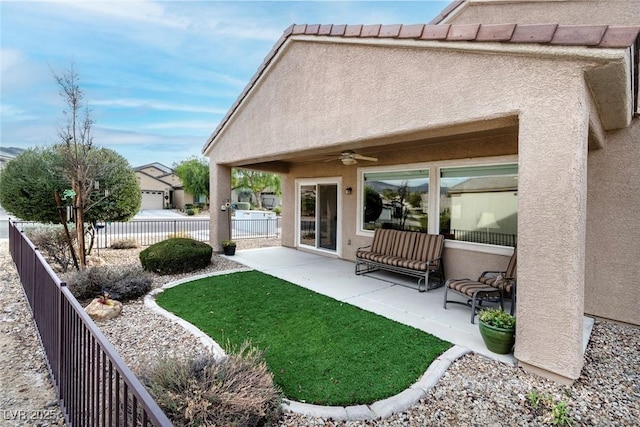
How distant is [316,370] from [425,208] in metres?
5.72

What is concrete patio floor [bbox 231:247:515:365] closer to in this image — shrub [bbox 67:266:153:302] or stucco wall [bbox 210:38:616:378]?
stucco wall [bbox 210:38:616:378]

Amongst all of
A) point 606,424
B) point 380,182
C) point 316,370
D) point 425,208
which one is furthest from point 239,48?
point 606,424

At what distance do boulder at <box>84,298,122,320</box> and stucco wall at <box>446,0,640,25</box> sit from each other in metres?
9.68

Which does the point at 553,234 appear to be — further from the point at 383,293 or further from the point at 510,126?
the point at 383,293

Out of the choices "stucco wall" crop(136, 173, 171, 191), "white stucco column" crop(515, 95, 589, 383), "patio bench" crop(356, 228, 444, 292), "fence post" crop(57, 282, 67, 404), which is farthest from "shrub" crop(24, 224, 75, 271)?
"stucco wall" crop(136, 173, 171, 191)

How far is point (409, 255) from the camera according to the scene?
26.2ft

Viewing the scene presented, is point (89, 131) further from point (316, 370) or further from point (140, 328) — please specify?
point (316, 370)

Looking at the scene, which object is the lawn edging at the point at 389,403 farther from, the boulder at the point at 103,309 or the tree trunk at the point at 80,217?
the tree trunk at the point at 80,217

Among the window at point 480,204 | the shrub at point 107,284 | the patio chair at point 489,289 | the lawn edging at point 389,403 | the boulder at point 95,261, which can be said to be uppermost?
the window at point 480,204

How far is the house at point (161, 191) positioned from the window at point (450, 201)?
1615 inches

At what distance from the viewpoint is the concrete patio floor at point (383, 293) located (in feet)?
16.2

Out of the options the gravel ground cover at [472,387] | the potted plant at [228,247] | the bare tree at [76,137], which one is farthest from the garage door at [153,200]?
the gravel ground cover at [472,387]

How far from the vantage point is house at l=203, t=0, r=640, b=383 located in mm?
3482

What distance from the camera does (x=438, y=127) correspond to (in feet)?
15.3
